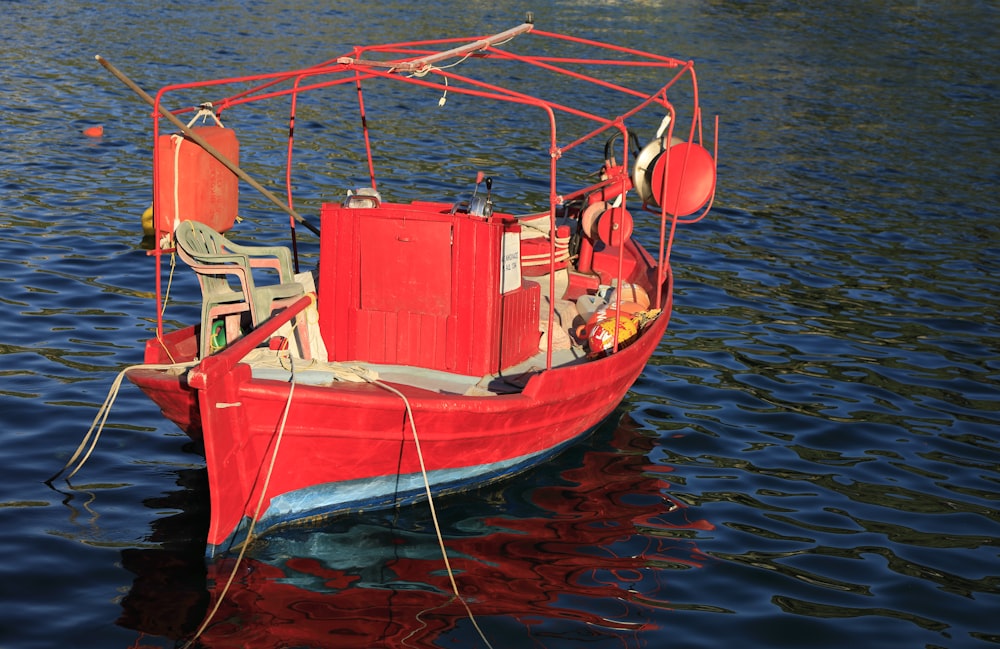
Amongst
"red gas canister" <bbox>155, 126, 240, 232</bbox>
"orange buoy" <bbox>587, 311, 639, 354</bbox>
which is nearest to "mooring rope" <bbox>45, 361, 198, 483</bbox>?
"red gas canister" <bbox>155, 126, 240, 232</bbox>

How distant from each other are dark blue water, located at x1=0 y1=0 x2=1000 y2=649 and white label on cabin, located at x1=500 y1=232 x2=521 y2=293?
168 cm

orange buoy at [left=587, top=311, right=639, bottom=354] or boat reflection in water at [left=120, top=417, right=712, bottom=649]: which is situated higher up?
orange buoy at [left=587, top=311, right=639, bottom=354]

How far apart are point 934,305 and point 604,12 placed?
2472 centimetres

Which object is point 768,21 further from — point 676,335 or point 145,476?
point 145,476

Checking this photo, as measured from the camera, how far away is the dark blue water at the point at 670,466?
7957 millimetres

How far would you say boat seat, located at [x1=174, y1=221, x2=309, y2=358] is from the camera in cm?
890

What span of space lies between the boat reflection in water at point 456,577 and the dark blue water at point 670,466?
0.02 m

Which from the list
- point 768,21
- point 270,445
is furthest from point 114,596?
point 768,21

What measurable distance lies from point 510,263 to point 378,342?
129cm

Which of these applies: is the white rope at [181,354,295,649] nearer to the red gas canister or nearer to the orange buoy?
the red gas canister

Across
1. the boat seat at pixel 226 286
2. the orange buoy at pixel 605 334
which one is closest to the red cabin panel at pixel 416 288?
the boat seat at pixel 226 286

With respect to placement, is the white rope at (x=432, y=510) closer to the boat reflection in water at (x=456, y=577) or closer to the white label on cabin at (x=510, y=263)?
the boat reflection in water at (x=456, y=577)

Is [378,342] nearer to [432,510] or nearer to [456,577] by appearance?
[432,510]

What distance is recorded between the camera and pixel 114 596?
785cm
